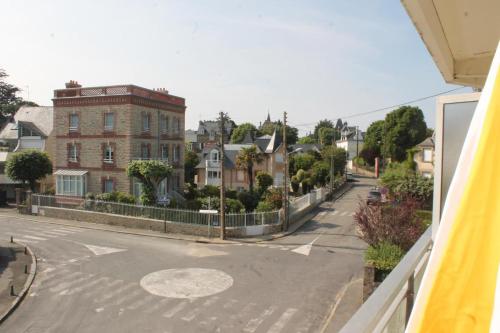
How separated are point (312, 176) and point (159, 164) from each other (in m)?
23.4

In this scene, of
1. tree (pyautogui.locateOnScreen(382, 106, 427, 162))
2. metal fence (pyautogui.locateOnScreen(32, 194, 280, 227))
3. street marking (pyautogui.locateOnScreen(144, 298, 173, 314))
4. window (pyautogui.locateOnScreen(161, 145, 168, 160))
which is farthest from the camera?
tree (pyautogui.locateOnScreen(382, 106, 427, 162))

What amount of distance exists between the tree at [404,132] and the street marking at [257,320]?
55631mm

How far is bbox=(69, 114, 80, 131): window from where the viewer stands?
36.7 meters

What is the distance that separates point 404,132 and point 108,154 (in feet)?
156

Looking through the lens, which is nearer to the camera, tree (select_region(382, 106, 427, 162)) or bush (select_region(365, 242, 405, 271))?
bush (select_region(365, 242, 405, 271))

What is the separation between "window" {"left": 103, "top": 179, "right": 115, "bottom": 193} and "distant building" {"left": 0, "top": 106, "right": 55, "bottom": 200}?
412 inches

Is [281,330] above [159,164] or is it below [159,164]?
below

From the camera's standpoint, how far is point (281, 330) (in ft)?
42.6

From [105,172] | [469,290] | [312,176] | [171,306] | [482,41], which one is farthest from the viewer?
[312,176]

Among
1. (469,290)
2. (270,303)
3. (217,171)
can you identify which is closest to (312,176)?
(217,171)

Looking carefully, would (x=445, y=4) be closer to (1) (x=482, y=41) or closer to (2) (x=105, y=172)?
(1) (x=482, y=41)

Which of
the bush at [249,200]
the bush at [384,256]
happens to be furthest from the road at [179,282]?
the bush at [249,200]

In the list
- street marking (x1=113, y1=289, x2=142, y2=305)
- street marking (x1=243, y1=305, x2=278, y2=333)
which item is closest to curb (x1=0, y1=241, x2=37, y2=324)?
street marking (x1=113, y1=289, x2=142, y2=305)

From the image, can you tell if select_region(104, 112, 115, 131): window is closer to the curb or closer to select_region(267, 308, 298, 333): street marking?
the curb
